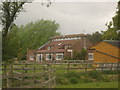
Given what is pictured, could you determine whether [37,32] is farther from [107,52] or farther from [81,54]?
[107,52]

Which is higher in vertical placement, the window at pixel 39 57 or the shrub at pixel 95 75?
the window at pixel 39 57

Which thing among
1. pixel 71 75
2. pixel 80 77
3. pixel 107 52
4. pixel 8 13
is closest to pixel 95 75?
pixel 80 77

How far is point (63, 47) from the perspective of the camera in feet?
198

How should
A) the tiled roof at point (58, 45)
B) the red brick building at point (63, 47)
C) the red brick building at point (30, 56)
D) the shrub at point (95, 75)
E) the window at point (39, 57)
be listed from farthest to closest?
1. the red brick building at point (30, 56)
2. the window at point (39, 57)
3. the tiled roof at point (58, 45)
4. the red brick building at point (63, 47)
5. the shrub at point (95, 75)

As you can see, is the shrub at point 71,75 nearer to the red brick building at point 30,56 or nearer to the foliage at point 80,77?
the foliage at point 80,77

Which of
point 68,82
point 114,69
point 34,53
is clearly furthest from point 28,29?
point 68,82

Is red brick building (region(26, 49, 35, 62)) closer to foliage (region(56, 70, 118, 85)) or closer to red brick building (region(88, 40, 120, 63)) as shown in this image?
red brick building (region(88, 40, 120, 63))

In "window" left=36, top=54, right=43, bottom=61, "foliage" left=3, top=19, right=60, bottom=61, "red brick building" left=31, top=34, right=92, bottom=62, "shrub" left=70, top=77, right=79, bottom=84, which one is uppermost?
"foliage" left=3, top=19, right=60, bottom=61

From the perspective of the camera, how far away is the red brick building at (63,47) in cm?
5720

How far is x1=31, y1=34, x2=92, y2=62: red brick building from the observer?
5720 centimetres

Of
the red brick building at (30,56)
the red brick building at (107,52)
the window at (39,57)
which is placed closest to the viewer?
the red brick building at (107,52)

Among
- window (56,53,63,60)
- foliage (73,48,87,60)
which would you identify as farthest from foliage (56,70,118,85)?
window (56,53,63,60)

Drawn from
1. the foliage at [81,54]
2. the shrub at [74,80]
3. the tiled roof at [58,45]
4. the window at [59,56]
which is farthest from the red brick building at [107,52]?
the window at [59,56]

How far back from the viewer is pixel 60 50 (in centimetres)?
5822
